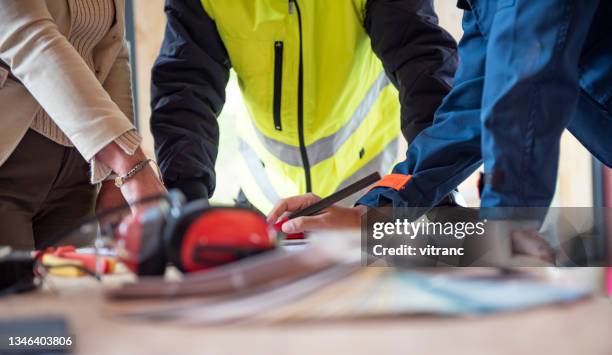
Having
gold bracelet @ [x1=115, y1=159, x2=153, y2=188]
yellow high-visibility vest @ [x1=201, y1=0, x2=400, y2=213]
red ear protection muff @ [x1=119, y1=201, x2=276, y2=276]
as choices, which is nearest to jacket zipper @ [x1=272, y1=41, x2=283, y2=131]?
yellow high-visibility vest @ [x1=201, y1=0, x2=400, y2=213]

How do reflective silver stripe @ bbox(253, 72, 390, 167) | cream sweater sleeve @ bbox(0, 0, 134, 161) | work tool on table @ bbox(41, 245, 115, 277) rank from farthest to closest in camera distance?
reflective silver stripe @ bbox(253, 72, 390, 167), cream sweater sleeve @ bbox(0, 0, 134, 161), work tool on table @ bbox(41, 245, 115, 277)

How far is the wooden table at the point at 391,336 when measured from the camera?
32 centimetres

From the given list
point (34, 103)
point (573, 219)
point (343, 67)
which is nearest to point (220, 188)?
point (343, 67)

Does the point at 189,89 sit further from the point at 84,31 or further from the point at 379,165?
the point at 379,165

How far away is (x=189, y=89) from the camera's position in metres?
1.26

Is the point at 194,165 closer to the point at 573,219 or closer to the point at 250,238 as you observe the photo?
the point at 573,219

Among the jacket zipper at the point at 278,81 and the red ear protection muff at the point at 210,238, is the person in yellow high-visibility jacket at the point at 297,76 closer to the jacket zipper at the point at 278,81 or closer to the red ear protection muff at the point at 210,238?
the jacket zipper at the point at 278,81

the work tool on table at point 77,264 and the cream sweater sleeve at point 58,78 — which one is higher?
the cream sweater sleeve at point 58,78

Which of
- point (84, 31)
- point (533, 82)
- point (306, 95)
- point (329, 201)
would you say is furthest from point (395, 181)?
point (84, 31)

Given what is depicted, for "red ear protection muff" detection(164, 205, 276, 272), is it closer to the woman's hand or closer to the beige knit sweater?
the woman's hand

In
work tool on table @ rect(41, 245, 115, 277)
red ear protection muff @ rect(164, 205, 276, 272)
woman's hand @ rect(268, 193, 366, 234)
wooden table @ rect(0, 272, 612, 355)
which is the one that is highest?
red ear protection muff @ rect(164, 205, 276, 272)

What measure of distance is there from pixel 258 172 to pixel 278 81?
29cm

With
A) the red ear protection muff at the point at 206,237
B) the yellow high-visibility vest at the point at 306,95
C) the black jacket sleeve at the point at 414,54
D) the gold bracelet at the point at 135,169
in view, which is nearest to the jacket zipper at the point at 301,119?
the yellow high-visibility vest at the point at 306,95

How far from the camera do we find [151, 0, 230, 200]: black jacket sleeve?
122 cm
